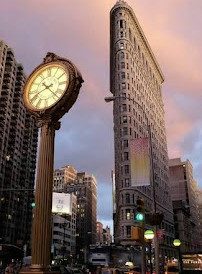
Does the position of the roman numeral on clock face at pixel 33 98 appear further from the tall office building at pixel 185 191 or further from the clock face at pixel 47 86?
the tall office building at pixel 185 191

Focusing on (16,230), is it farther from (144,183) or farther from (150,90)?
(144,183)

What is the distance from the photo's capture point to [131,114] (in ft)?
301

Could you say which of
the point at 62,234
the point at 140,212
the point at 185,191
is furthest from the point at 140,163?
the point at 185,191

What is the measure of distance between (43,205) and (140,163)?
26.2 ft

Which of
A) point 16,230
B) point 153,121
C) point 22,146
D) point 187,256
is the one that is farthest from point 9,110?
point 187,256

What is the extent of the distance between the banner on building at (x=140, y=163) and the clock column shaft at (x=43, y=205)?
672 centimetres

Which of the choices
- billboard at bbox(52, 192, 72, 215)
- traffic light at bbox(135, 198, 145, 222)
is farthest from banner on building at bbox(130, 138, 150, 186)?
billboard at bbox(52, 192, 72, 215)

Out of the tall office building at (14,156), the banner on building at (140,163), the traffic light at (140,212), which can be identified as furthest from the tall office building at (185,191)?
the traffic light at (140,212)

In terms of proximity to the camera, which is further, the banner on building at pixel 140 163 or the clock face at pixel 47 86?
the banner on building at pixel 140 163

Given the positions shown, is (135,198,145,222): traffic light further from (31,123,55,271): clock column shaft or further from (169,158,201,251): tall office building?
(169,158,201,251): tall office building

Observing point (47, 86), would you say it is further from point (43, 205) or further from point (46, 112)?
point (43, 205)

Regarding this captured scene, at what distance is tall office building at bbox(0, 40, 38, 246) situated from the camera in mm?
107688

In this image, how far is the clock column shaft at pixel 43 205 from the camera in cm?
1018

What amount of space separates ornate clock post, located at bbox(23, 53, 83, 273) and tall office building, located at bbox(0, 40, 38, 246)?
95167 mm
